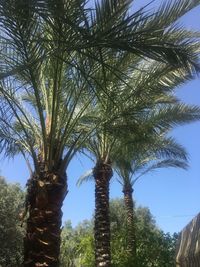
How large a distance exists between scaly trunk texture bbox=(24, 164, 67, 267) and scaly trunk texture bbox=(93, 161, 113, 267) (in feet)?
15.5

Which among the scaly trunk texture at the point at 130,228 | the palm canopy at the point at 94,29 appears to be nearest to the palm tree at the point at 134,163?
the scaly trunk texture at the point at 130,228

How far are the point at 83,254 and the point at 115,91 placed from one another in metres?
12.6

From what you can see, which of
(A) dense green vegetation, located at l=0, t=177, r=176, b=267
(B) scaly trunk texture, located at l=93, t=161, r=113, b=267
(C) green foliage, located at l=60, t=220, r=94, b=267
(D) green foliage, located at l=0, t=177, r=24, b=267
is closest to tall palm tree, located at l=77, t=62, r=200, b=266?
(B) scaly trunk texture, located at l=93, t=161, r=113, b=267

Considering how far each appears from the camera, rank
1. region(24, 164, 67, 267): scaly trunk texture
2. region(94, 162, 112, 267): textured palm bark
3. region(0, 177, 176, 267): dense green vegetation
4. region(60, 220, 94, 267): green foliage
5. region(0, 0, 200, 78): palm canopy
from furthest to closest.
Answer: region(60, 220, 94, 267): green foliage < region(0, 177, 176, 267): dense green vegetation < region(94, 162, 112, 267): textured palm bark < region(24, 164, 67, 267): scaly trunk texture < region(0, 0, 200, 78): palm canopy

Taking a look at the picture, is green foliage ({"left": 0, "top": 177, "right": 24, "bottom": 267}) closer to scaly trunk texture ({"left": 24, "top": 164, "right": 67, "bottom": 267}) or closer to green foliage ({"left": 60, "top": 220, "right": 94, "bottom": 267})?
green foliage ({"left": 60, "top": 220, "right": 94, "bottom": 267})

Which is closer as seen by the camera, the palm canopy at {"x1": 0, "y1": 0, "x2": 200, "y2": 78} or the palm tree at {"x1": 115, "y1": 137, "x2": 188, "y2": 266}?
the palm canopy at {"x1": 0, "y1": 0, "x2": 200, "y2": 78}

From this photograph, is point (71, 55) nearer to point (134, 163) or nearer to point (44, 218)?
point (44, 218)

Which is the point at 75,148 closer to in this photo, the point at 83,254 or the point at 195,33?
the point at 195,33

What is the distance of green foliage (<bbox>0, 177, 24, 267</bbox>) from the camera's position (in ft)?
82.7

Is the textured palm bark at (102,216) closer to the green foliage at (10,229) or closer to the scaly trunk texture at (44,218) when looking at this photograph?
the scaly trunk texture at (44,218)

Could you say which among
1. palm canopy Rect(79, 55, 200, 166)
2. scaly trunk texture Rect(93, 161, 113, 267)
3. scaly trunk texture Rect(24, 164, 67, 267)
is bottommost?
scaly trunk texture Rect(24, 164, 67, 267)

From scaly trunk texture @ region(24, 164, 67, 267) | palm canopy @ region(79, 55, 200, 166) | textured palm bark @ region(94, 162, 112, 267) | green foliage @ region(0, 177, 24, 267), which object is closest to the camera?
scaly trunk texture @ region(24, 164, 67, 267)

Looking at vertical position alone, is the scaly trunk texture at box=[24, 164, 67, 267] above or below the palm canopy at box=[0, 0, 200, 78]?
below

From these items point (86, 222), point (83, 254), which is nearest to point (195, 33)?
point (83, 254)
